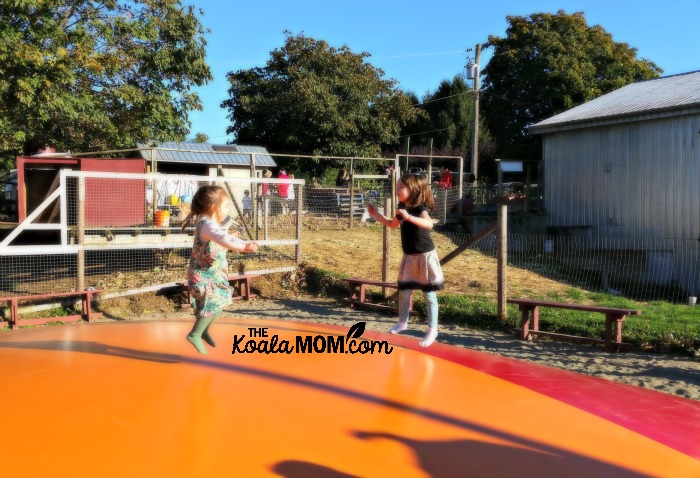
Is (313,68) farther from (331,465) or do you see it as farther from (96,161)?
(331,465)

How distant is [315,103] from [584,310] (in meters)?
23.2

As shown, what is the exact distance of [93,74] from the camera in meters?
12.7

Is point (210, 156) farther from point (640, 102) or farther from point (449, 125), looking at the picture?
point (449, 125)

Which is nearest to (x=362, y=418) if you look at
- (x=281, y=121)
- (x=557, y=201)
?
(x=557, y=201)

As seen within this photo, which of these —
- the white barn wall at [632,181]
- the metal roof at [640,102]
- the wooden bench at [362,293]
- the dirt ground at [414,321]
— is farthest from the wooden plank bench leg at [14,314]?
the metal roof at [640,102]

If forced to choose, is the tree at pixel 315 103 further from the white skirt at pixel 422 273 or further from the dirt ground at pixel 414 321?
the white skirt at pixel 422 273

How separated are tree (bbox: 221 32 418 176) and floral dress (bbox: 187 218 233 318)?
26080 mm

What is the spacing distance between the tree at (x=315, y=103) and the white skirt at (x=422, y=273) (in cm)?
2512

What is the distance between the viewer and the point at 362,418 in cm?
293

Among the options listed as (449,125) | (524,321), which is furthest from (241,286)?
(449,125)

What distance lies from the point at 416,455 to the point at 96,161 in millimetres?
12184

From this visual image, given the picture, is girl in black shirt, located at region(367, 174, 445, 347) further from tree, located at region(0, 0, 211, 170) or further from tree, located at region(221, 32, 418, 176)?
tree, located at region(221, 32, 418, 176)

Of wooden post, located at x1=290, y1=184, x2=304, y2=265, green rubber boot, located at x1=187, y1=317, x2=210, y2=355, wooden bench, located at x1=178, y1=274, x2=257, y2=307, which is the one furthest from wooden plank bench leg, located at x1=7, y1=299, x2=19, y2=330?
green rubber boot, located at x1=187, y1=317, x2=210, y2=355

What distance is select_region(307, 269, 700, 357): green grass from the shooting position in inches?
317
